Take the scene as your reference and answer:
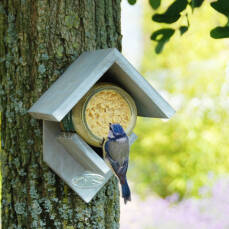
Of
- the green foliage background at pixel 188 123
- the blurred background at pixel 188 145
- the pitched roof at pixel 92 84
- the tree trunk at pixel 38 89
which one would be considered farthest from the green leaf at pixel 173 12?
the green foliage background at pixel 188 123

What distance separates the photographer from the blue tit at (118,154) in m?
1.11

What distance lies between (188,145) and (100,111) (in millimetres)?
3126

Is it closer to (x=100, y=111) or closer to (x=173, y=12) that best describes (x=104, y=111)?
(x=100, y=111)

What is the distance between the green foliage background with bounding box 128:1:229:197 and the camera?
370 cm

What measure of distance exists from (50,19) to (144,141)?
328cm

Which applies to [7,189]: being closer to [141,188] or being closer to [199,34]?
[141,188]

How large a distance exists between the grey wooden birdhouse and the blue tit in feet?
0.11

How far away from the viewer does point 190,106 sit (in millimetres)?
3914

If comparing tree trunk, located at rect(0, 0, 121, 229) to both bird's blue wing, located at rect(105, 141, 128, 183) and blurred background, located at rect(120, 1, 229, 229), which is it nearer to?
bird's blue wing, located at rect(105, 141, 128, 183)

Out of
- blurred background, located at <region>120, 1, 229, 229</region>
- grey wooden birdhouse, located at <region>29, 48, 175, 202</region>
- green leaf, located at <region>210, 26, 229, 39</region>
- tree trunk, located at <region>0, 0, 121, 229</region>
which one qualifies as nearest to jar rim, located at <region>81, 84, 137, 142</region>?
grey wooden birdhouse, located at <region>29, 48, 175, 202</region>

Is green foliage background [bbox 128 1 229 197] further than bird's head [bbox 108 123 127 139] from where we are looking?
Yes

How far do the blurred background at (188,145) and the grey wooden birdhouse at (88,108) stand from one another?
5.01ft

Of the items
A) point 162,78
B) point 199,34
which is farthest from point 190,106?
point 199,34

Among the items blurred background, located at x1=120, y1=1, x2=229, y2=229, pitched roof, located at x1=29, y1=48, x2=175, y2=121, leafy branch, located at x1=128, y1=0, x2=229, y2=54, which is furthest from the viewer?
blurred background, located at x1=120, y1=1, x2=229, y2=229
